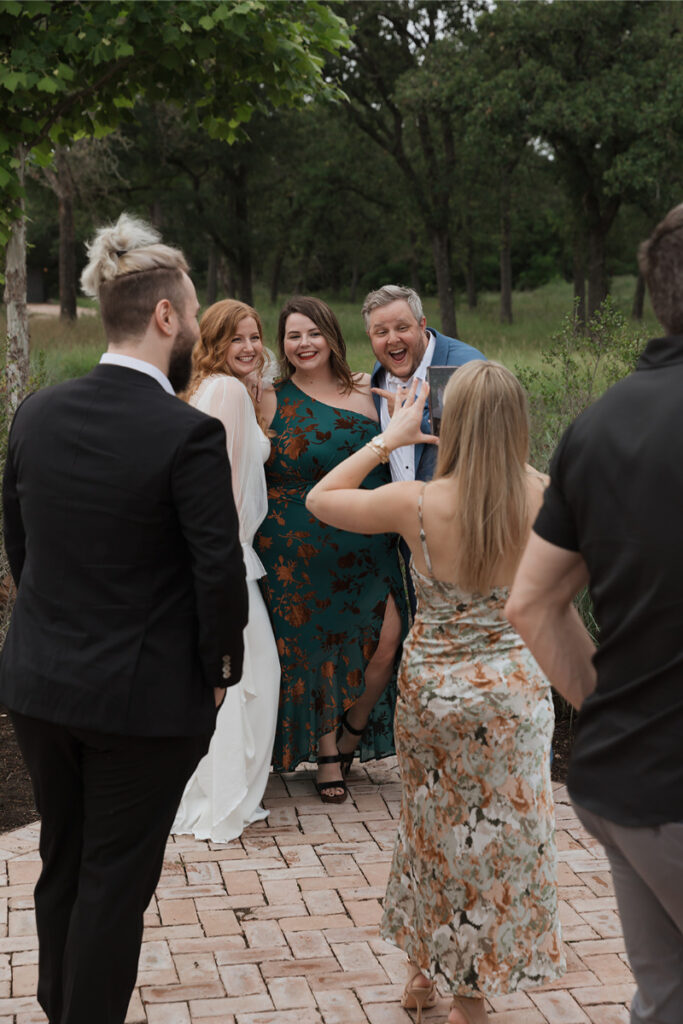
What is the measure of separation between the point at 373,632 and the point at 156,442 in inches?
109

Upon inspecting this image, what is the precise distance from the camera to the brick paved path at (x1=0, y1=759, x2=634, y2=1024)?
3305 mm

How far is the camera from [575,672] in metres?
2.10

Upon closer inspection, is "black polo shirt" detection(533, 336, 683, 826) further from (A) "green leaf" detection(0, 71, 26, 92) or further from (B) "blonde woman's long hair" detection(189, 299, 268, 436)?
(A) "green leaf" detection(0, 71, 26, 92)

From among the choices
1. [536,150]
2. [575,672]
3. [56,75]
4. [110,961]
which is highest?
[536,150]

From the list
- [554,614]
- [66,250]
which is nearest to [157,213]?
[66,250]

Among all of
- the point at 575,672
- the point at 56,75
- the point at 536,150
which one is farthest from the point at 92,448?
the point at 536,150

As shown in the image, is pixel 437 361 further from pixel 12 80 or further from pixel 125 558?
pixel 12 80

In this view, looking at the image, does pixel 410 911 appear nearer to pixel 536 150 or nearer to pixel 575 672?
pixel 575 672

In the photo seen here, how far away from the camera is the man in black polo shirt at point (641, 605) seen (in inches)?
69.1

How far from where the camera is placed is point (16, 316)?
24.3 ft

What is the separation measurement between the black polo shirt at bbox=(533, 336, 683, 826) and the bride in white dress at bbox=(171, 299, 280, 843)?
2.86 meters

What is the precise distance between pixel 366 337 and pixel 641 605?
1053 inches

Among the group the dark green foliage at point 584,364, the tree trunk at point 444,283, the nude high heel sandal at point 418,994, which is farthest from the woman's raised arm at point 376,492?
the tree trunk at point 444,283

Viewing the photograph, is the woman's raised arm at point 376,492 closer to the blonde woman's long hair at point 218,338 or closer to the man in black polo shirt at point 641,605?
the man in black polo shirt at point 641,605
